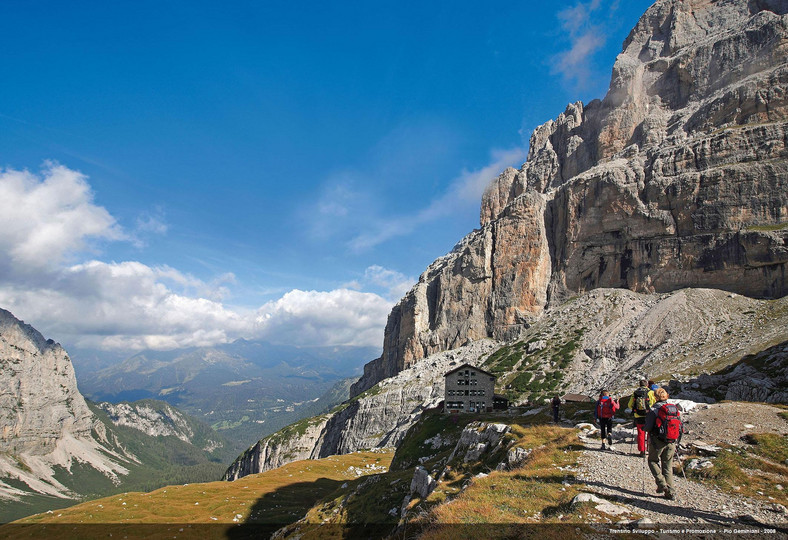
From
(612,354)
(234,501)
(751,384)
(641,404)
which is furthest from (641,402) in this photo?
(612,354)

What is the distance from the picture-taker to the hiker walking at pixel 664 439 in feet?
47.2

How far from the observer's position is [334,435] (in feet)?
555

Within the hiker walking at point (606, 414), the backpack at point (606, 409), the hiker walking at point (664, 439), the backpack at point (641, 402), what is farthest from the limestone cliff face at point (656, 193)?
the hiker walking at point (664, 439)

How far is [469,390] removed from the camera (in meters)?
77.9

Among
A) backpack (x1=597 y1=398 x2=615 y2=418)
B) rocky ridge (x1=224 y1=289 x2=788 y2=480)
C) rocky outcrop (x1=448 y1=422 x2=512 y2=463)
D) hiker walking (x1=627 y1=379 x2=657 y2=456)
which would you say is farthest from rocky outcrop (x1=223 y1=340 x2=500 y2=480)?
hiker walking (x1=627 y1=379 x2=657 y2=456)

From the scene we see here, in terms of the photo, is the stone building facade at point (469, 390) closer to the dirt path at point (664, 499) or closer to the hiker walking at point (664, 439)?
the dirt path at point (664, 499)

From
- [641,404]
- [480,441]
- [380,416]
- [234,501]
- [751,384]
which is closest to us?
[641,404]

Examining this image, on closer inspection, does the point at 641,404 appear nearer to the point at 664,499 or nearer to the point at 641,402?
the point at 641,402

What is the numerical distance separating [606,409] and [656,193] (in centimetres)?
13541

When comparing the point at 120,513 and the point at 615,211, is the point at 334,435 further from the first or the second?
the point at 615,211

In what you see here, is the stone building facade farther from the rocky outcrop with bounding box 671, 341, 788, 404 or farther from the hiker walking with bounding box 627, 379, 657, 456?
the hiker walking with bounding box 627, 379, 657, 456

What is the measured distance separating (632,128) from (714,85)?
2799 cm

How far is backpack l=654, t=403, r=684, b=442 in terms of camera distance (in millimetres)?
14359

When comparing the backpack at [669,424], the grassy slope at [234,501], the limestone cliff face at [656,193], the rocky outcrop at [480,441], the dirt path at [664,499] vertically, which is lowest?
the grassy slope at [234,501]
